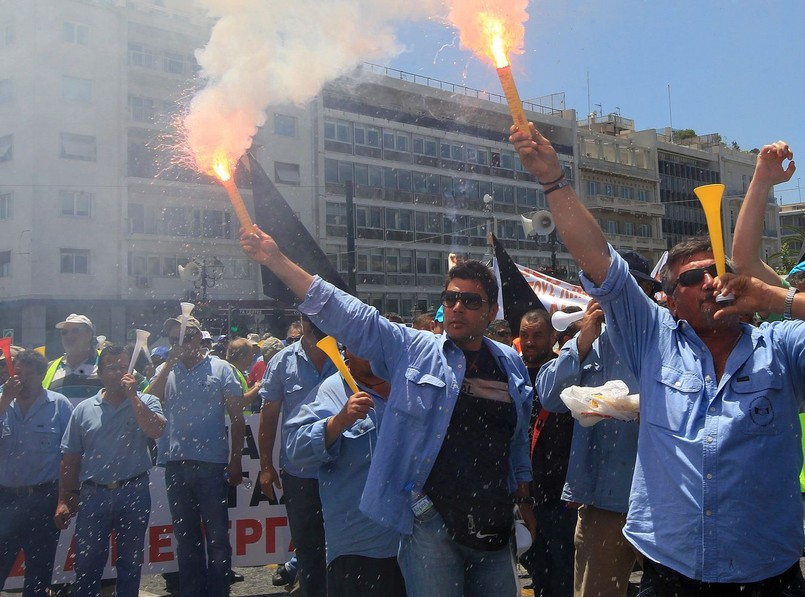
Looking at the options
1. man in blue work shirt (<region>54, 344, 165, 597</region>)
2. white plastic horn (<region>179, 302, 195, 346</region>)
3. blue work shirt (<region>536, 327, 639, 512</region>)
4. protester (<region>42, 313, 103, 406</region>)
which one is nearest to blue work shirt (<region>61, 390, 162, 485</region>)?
man in blue work shirt (<region>54, 344, 165, 597</region>)

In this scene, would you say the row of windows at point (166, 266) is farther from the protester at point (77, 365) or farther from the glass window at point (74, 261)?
the protester at point (77, 365)

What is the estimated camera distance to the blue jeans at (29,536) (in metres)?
5.86

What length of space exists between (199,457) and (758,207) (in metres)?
4.09

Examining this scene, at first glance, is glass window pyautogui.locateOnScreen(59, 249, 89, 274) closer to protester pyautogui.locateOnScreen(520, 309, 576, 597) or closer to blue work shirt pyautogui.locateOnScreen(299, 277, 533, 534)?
protester pyautogui.locateOnScreen(520, 309, 576, 597)

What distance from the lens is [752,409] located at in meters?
Result: 2.68

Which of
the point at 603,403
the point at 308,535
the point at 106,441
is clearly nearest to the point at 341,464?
the point at 308,535

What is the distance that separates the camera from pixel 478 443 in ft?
11.7

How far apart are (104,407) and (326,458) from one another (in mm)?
2526

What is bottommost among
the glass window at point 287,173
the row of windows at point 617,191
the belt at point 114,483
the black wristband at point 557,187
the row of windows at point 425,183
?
the belt at point 114,483

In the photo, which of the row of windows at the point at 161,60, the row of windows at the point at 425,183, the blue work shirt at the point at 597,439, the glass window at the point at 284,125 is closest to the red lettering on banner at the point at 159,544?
the blue work shirt at the point at 597,439

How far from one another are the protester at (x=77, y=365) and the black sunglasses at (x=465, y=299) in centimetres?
404

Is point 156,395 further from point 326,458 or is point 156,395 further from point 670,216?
point 670,216

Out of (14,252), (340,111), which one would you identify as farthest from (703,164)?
(14,252)

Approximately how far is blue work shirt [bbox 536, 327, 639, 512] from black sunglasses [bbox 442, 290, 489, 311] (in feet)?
2.32
